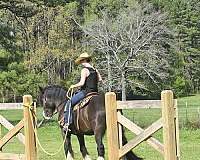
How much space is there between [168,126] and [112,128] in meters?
1.09

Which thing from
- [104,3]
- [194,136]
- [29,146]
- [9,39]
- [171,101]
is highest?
[104,3]

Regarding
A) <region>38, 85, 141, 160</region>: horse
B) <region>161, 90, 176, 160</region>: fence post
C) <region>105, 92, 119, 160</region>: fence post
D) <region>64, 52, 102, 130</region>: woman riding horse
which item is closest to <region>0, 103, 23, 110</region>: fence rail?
<region>64, 52, 102, 130</region>: woman riding horse

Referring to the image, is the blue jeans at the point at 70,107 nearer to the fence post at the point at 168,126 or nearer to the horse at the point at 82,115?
the horse at the point at 82,115

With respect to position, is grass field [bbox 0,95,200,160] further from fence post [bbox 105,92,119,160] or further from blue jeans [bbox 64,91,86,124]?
fence post [bbox 105,92,119,160]

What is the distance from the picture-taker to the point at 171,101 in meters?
8.02

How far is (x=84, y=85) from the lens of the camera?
465 inches

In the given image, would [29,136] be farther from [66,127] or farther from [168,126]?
[168,126]

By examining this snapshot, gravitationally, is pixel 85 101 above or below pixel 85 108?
above

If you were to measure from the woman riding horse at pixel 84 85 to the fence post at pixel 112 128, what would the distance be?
2917 millimetres

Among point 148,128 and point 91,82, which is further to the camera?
point 91,82

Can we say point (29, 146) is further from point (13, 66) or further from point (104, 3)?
point (104, 3)

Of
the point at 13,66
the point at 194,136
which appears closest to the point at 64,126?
the point at 194,136

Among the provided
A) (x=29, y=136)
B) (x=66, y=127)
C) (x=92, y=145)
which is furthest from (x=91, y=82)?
(x=92, y=145)

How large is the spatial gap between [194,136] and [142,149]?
6.94 m
